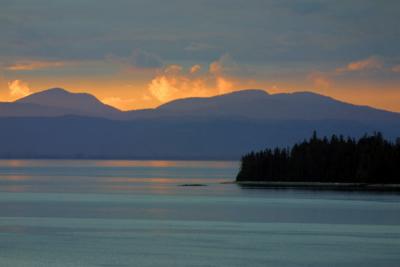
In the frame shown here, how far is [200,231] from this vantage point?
8825 centimetres

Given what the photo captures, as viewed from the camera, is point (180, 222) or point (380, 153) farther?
point (380, 153)

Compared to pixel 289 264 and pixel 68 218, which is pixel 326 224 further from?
pixel 289 264

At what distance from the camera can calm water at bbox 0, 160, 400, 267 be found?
222 ft

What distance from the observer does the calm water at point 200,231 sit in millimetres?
67625

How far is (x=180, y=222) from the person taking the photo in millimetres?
98750

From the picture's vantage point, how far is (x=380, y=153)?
194 metres

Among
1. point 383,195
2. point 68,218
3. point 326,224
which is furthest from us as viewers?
point 383,195

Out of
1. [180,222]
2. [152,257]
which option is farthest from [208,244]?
[180,222]

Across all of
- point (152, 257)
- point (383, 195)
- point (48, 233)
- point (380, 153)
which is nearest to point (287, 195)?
point (383, 195)

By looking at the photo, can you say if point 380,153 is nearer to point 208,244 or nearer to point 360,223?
point 360,223

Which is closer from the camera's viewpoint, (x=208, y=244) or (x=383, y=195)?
(x=208, y=244)

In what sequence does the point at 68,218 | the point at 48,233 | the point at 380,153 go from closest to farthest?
1. the point at 48,233
2. the point at 68,218
3. the point at 380,153

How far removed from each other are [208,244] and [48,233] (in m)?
16.0

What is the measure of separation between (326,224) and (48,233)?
2685 cm
